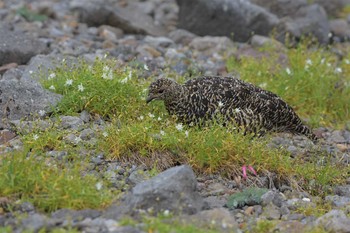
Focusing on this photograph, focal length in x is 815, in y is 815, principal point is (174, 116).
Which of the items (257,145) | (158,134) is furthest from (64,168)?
(257,145)

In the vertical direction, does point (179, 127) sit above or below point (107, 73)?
below

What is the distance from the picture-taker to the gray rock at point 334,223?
7.12 m

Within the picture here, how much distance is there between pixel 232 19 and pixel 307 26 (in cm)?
130

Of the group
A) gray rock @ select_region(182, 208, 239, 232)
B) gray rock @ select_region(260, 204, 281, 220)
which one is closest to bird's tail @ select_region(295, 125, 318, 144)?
gray rock @ select_region(260, 204, 281, 220)

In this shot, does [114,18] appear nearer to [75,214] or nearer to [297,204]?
[297,204]

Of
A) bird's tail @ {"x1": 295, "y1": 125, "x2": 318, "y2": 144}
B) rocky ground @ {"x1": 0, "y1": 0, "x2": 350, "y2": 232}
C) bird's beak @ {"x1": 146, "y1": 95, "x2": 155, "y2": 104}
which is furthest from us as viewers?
bird's tail @ {"x1": 295, "y1": 125, "x2": 318, "y2": 144}

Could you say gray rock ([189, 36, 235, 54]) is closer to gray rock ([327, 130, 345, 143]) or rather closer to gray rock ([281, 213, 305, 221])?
gray rock ([327, 130, 345, 143])

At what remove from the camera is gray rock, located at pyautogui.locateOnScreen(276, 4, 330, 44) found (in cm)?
1389

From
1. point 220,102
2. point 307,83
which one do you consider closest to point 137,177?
point 220,102

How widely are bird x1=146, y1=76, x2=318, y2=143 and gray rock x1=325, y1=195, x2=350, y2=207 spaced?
4.15 ft

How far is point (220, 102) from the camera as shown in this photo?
30.6 ft

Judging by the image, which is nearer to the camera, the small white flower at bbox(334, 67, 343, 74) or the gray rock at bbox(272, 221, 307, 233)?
the gray rock at bbox(272, 221, 307, 233)

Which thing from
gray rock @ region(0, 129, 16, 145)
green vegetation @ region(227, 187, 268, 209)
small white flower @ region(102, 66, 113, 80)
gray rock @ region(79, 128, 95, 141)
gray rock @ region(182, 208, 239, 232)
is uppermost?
small white flower @ region(102, 66, 113, 80)

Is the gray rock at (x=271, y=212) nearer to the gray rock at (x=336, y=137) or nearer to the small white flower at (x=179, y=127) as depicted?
the small white flower at (x=179, y=127)
